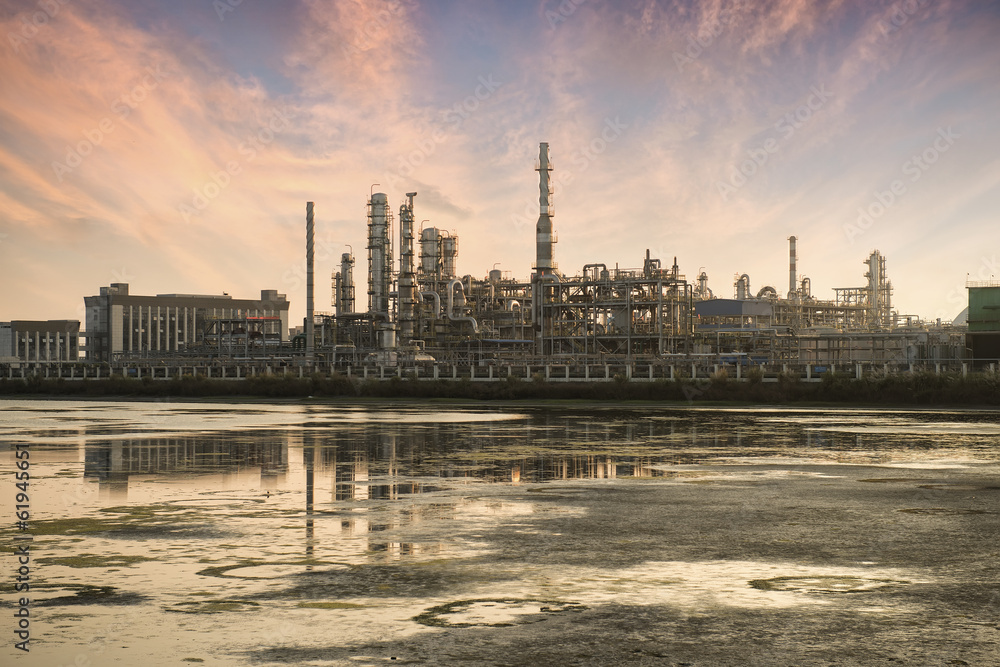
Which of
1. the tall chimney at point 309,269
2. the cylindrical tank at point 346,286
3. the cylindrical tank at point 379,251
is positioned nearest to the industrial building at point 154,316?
the cylindrical tank at point 346,286

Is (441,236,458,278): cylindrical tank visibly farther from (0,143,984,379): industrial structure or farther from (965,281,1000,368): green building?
(965,281,1000,368): green building

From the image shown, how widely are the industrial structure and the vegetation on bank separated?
15.3ft

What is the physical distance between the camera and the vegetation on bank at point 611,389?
50438mm

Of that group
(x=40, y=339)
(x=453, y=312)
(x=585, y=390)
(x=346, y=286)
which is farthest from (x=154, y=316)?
(x=585, y=390)

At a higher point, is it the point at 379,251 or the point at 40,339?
the point at 379,251

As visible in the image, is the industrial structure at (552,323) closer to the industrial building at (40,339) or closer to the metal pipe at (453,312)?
the metal pipe at (453,312)

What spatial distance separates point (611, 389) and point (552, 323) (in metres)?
27.4

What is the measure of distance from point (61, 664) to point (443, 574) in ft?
13.9

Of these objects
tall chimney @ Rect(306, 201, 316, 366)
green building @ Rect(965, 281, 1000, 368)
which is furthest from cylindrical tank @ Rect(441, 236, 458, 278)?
green building @ Rect(965, 281, 1000, 368)

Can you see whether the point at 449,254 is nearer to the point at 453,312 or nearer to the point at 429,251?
the point at 429,251

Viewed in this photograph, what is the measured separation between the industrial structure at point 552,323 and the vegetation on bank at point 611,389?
4667 mm

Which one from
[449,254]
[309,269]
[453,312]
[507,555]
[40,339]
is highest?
Answer: [449,254]

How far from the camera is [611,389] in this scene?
5700 centimetres

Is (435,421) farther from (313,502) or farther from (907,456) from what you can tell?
(313,502)
